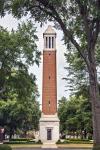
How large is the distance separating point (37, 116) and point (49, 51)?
14.9 meters

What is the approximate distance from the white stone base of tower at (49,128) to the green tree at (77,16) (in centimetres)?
5023

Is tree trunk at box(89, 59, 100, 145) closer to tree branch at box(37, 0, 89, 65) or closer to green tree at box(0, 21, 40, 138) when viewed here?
tree branch at box(37, 0, 89, 65)

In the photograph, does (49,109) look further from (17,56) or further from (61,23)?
(61,23)

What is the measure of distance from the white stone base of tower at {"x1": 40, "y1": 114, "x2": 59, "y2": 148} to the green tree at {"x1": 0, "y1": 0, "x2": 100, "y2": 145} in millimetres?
50226

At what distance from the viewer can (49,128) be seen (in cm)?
7206

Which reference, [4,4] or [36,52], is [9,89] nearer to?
[36,52]

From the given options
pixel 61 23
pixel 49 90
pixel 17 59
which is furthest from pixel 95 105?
pixel 49 90

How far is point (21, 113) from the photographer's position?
72.1 meters

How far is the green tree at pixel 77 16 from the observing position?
66.2ft

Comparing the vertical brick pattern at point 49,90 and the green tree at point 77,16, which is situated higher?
the vertical brick pattern at point 49,90

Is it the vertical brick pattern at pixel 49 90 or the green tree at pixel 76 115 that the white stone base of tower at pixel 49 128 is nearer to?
the vertical brick pattern at pixel 49 90

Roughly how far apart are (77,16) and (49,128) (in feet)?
170

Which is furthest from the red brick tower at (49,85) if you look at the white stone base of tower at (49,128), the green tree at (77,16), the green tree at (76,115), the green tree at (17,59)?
the green tree at (77,16)

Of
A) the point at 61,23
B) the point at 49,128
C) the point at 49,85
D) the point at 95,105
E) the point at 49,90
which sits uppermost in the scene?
the point at 49,85
